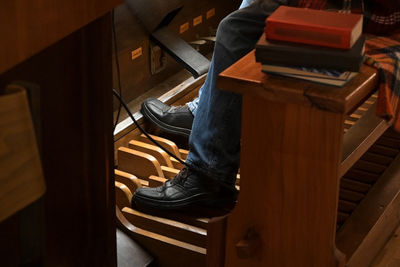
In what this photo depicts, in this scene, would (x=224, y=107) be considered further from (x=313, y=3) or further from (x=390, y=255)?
(x=390, y=255)

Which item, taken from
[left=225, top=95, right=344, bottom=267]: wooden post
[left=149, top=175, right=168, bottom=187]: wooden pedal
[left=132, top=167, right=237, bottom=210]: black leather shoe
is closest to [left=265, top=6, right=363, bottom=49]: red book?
[left=225, top=95, right=344, bottom=267]: wooden post

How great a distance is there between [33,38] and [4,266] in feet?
1.36

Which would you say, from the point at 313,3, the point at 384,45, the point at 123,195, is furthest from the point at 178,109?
the point at 384,45

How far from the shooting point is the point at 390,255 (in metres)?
2.01

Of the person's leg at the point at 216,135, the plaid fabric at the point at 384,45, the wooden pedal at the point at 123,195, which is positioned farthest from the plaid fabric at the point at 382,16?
the wooden pedal at the point at 123,195

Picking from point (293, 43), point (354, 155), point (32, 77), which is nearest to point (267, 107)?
point (293, 43)

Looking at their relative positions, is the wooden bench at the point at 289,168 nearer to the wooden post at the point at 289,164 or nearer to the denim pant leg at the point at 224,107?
the wooden post at the point at 289,164

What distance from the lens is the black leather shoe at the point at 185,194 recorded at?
207cm

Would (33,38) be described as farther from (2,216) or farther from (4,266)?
(4,266)

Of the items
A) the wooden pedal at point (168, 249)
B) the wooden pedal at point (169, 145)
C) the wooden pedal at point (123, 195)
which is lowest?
the wooden pedal at point (168, 249)

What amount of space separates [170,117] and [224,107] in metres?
0.53

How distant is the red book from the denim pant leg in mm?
343

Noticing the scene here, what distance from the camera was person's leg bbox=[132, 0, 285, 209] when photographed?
1932 millimetres

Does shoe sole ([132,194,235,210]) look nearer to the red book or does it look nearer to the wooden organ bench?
the wooden organ bench
